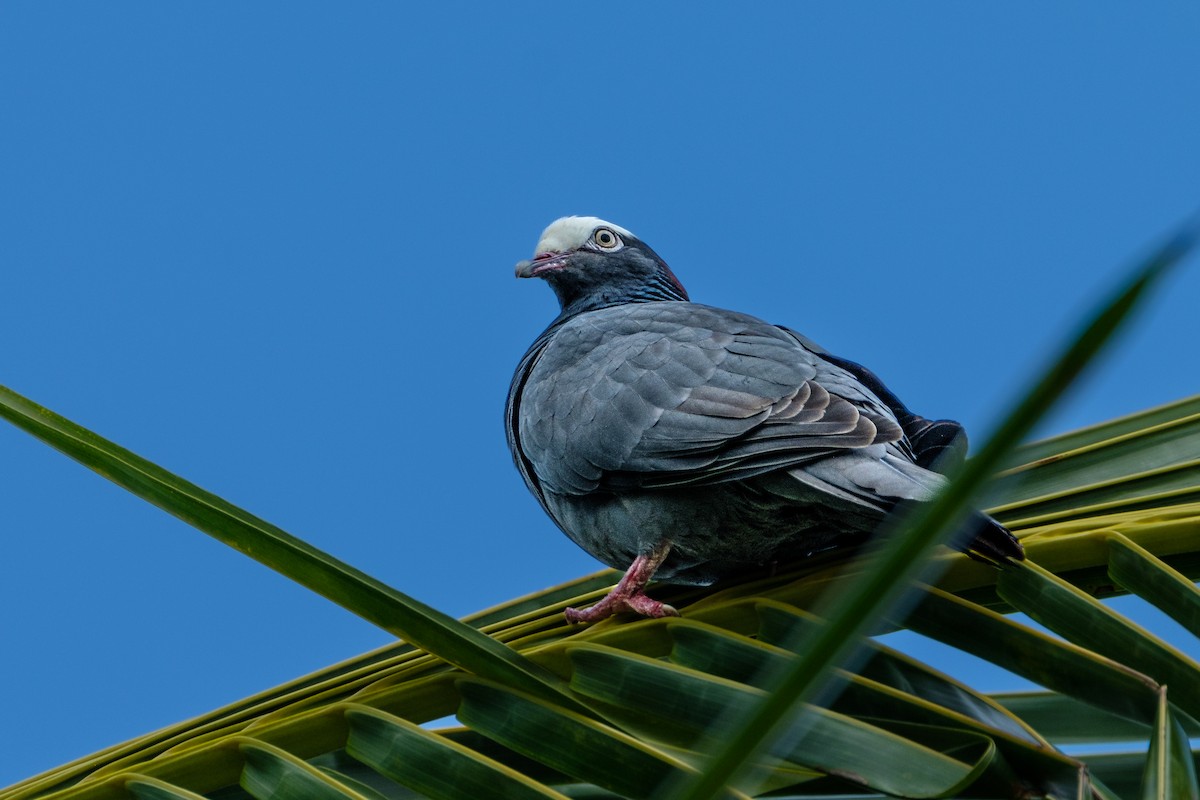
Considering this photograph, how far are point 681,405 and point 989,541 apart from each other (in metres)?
0.96

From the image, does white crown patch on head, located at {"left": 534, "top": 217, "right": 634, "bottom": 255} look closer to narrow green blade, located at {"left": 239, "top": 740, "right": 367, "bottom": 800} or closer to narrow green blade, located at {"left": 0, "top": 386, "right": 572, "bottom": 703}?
narrow green blade, located at {"left": 239, "top": 740, "right": 367, "bottom": 800}

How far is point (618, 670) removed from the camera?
2211 millimetres

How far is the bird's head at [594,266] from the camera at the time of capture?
14.8 ft

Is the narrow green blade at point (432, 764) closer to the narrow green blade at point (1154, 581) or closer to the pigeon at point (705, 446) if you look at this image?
the pigeon at point (705, 446)

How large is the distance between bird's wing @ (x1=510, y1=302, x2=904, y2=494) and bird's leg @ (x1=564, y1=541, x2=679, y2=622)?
7.4 inches

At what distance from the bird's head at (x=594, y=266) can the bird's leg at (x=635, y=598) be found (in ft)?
5.11

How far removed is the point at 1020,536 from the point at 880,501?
29 centimetres

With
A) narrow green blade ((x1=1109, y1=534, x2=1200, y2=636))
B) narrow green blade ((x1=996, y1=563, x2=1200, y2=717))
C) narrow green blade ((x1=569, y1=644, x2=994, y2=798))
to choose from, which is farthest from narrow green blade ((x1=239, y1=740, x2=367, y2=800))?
narrow green blade ((x1=1109, y1=534, x2=1200, y2=636))

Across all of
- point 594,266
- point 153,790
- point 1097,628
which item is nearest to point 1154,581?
point 1097,628

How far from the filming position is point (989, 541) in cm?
212

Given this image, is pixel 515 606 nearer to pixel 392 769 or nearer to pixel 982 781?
pixel 392 769

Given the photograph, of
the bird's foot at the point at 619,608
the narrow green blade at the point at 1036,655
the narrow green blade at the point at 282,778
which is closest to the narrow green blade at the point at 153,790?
the narrow green blade at the point at 282,778

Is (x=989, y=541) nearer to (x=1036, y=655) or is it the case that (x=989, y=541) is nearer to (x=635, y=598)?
(x=1036, y=655)

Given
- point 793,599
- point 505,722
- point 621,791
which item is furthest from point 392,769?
point 793,599
